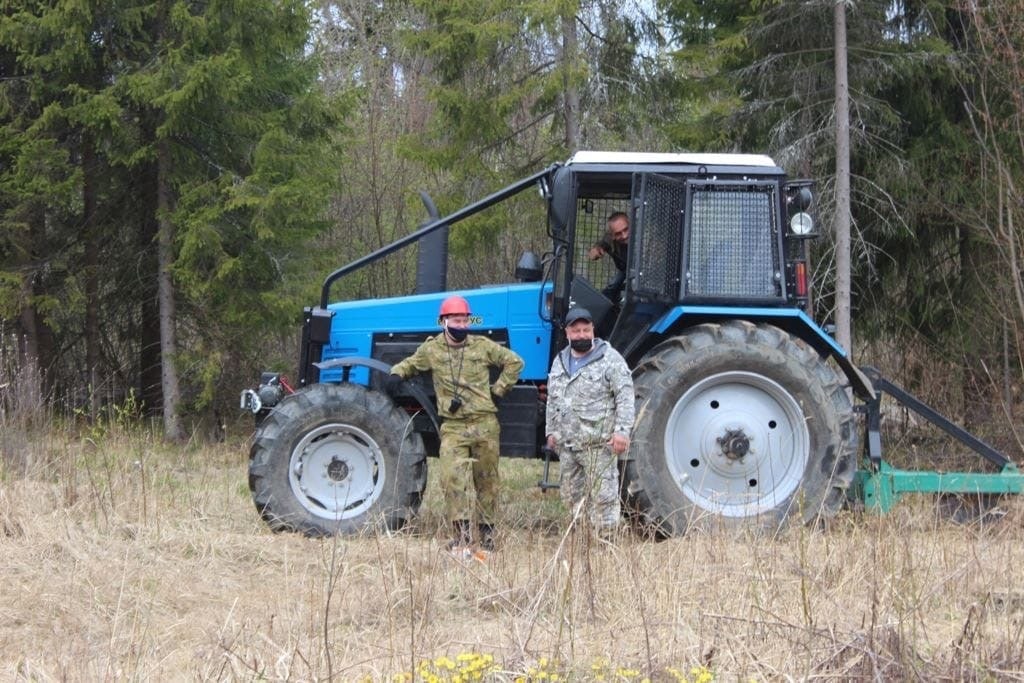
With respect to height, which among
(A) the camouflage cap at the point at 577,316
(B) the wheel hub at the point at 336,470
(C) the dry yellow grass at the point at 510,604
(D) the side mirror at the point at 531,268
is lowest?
(C) the dry yellow grass at the point at 510,604

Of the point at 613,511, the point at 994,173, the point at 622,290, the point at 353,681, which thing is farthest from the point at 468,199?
the point at 353,681

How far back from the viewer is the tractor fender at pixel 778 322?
7719 mm

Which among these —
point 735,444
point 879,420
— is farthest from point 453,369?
point 879,420

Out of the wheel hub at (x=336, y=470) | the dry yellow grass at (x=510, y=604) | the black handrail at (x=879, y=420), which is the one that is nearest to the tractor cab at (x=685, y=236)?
the black handrail at (x=879, y=420)

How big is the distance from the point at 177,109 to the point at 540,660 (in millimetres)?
10917

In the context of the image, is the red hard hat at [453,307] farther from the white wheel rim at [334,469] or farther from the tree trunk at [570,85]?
the tree trunk at [570,85]

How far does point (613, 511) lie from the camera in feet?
23.1

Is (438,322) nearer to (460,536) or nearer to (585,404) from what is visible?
(585,404)

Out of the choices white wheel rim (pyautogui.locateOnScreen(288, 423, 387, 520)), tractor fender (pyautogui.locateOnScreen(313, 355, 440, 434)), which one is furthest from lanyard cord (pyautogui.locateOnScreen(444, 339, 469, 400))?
white wheel rim (pyautogui.locateOnScreen(288, 423, 387, 520))

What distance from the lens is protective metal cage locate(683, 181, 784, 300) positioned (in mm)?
7773

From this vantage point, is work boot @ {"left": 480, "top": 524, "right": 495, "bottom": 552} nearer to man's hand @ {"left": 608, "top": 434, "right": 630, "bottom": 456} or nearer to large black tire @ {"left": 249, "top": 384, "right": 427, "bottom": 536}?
large black tire @ {"left": 249, "top": 384, "right": 427, "bottom": 536}

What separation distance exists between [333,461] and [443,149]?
795 cm

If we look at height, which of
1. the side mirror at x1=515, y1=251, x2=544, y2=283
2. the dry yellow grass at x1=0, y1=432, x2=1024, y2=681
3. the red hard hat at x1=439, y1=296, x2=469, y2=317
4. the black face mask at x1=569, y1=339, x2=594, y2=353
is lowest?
the dry yellow grass at x1=0, y1=432, x2=1024, y2=681

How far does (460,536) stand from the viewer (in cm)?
694
